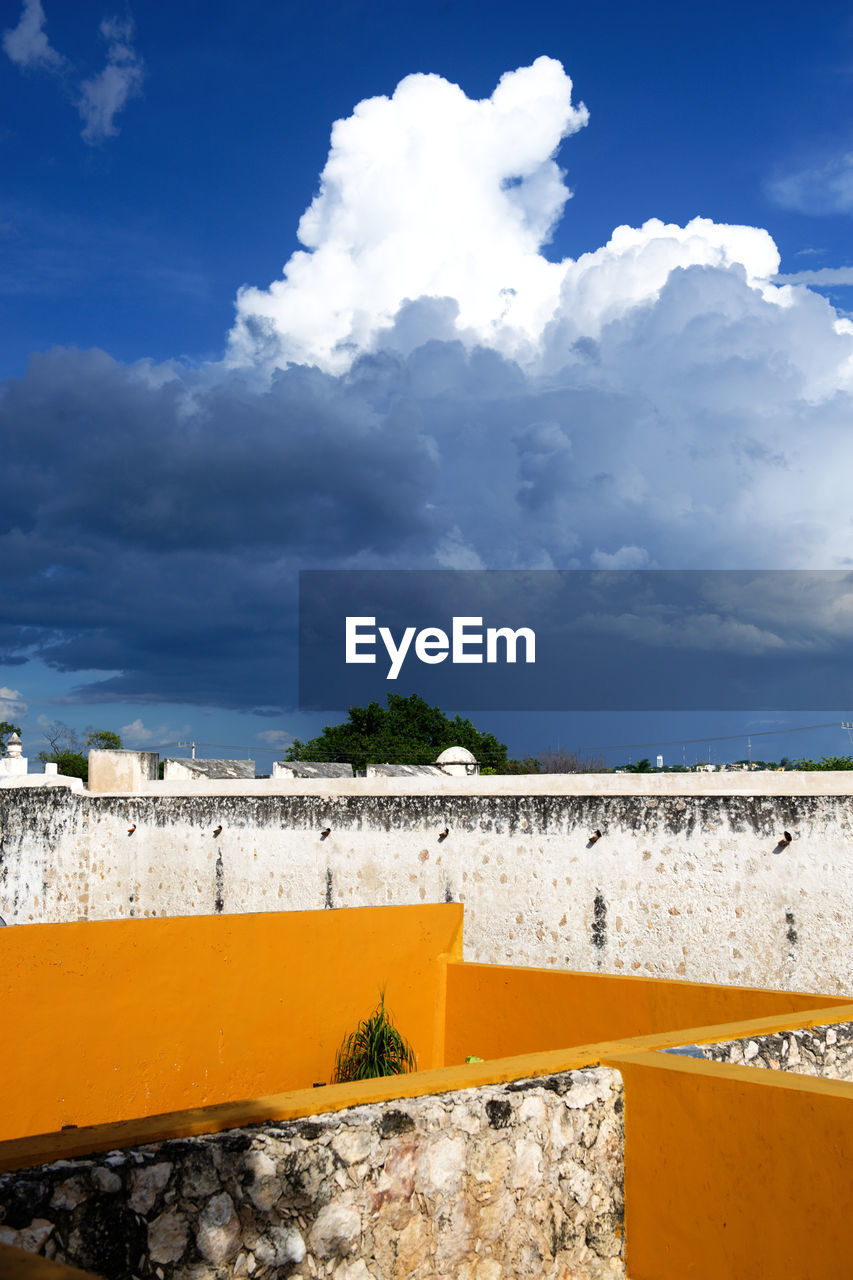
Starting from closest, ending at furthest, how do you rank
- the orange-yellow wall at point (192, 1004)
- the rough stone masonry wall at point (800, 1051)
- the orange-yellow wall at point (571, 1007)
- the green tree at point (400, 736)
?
the rough stone masonry wall at point (800, 1051) < the orange-yellow wall at point (192, 1004) < the orange-yellow wall at point (571, 1007) < the green tree at point (400, 736)

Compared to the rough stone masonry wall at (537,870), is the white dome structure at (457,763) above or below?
above

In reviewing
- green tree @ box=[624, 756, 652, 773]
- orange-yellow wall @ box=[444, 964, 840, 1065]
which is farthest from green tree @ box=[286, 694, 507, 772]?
orange-yellow wall @ box=[444, 964, 840, 1065]

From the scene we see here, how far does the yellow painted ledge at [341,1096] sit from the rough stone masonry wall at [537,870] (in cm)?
392

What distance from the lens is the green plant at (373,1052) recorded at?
19.4ft

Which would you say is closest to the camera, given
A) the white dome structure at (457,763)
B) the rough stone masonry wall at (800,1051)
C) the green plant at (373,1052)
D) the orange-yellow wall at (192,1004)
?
the rough stone masonry wall at (800,1051)

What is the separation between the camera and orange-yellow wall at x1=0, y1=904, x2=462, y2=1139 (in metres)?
4.71

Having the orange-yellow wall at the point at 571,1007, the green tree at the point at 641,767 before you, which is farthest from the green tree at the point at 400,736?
the orange-yellow wall at the point at 571,1007

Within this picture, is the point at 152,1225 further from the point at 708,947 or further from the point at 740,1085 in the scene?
the point at 708,947

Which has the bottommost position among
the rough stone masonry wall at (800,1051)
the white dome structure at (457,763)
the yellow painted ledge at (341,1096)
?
the rough stone masonry wall at (800,1051)

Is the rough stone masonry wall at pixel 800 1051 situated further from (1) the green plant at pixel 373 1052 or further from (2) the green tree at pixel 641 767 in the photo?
(2) the green tree at pixel 641 767

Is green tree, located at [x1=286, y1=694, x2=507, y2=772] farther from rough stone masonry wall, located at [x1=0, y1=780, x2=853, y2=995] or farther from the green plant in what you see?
the green plant

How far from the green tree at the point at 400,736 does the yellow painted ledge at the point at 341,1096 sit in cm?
2862

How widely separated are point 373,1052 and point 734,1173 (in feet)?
12.1

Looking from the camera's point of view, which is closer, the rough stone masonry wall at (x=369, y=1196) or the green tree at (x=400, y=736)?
the rough stone masonry wall at (x=369, y=1196)
